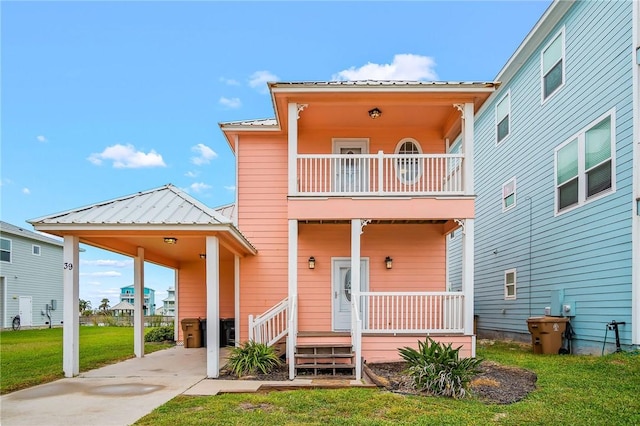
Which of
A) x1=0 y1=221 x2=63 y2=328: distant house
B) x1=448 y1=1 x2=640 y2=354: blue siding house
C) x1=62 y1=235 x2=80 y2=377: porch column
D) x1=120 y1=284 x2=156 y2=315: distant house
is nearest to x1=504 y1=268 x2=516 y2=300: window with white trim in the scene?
x1=448 y1=1 x2=640 y2=354: blue siding house

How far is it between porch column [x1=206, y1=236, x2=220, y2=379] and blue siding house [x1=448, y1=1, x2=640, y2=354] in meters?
7.33

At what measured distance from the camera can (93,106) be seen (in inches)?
757

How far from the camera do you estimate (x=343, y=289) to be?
11156 mm

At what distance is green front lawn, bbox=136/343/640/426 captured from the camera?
5082 mm

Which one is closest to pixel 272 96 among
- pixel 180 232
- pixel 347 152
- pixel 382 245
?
pixel 347 152

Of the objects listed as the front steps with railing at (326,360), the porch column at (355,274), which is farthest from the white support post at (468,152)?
the front steps with railing at (326,360)

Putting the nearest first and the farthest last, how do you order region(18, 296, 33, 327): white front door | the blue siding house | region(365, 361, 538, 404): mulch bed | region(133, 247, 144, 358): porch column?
region(365, 361, 538, 404): mulch bed
the blue siding house
region(133, 247, 144, 358): porch column
region(18, 296, 33, 327): white front door

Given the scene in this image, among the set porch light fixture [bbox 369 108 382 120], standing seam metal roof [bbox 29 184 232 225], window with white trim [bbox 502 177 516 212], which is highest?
porch light fixture [bbox 369 108 382 120]

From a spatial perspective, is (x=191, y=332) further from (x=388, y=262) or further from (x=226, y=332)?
(x=388, y=262)

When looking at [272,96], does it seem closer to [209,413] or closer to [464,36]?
[209,413]

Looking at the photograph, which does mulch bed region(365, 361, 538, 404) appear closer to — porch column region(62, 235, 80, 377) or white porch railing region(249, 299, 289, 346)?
white porch railing region(249, 299, 289, 346)

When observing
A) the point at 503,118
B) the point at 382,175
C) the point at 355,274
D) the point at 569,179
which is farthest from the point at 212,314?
the point at 503,118

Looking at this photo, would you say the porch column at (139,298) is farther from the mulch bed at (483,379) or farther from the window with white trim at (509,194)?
the window with white trim at (509,194)

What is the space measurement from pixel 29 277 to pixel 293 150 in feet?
73.4
